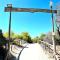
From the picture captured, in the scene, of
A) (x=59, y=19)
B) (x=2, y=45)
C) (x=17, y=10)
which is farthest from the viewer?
(x=2, y=45)

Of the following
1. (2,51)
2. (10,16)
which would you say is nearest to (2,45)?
(2,51)

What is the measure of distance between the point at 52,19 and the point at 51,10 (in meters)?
0.60

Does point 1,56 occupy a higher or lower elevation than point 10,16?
lower

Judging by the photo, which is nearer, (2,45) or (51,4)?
(51,4)

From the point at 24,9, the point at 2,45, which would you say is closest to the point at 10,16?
the point at 24,9

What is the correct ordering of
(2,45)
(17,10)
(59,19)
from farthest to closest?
(2,45)
(17,10)
(59,19)

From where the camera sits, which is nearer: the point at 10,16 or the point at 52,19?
the point at 10,16

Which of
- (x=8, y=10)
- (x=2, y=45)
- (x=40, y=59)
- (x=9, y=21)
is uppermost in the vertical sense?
→ (x=8, y=10)

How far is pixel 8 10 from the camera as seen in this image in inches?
438

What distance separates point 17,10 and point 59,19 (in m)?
2.73

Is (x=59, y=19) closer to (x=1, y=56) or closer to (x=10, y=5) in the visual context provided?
(x=10, y=5)

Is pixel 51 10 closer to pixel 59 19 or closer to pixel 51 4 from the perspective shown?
pixel 51 4

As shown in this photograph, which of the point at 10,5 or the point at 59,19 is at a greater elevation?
the point at 10,5

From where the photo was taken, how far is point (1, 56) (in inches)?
431
